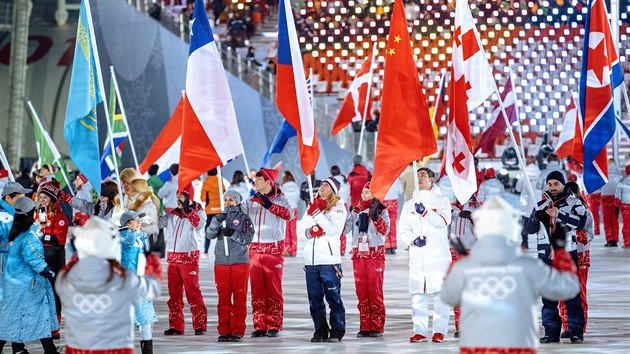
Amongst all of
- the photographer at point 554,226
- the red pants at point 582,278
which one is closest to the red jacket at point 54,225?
the photographer at point 554,226

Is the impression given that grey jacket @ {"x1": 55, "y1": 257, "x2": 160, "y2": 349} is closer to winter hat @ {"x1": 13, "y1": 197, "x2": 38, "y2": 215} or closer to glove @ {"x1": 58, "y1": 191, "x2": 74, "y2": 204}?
winter hat @ {"x1": 13, "y1": 197, "x2": 38, "y2": 215}

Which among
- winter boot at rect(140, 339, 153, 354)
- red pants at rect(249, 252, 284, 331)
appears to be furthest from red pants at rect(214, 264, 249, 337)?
winter boot at rect(140, 339, 153, 354)

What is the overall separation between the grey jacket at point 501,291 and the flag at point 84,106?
7115mm

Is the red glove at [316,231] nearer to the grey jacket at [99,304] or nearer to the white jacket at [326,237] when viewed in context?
the white jacket at [326,237]

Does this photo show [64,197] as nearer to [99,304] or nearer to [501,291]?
[99,304]

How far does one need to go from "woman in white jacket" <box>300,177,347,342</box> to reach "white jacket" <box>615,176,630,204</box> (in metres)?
12.9

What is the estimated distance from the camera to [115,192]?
14.0 meters

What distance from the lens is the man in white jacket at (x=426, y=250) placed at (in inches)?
528

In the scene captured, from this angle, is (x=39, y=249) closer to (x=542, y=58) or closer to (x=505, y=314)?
(x=505, y=314)

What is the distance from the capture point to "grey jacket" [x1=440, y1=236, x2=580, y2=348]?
7.98 m

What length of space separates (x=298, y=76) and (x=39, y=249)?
3.71 metres

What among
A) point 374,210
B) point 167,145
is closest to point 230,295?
point 374,210

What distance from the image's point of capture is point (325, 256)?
13844 mm

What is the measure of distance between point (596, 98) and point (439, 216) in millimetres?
2949
